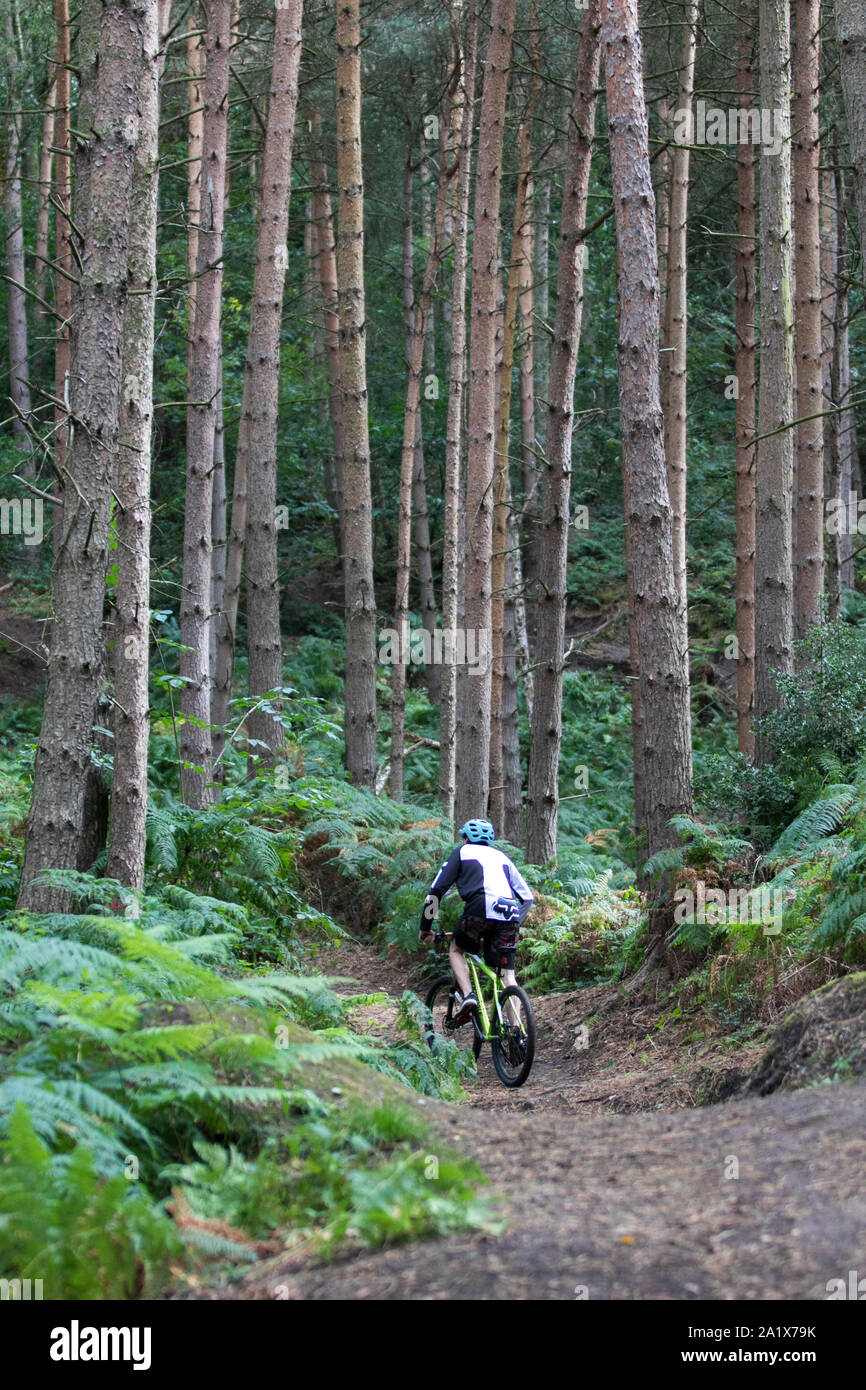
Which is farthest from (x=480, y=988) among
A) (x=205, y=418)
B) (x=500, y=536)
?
(x=500, y=536)

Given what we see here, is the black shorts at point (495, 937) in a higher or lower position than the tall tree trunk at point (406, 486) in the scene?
lower

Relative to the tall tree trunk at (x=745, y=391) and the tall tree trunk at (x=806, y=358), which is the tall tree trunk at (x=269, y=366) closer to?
the tall tree trunk at (x=745, y=391)

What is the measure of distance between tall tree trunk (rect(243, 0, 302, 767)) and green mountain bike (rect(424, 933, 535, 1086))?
551cm

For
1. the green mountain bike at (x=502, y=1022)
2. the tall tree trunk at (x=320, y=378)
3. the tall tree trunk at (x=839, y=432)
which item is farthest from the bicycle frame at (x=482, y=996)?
the tall tree trunk at (x=320, y=378)

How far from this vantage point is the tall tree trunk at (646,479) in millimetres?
8812

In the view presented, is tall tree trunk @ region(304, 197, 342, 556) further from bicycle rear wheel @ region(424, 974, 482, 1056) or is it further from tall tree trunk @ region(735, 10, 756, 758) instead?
bicycle rear wheel @ region(424, 974, 482, 1056)

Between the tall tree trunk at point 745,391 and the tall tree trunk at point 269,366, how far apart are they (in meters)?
5.62

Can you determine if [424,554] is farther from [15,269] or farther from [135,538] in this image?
[135,538]

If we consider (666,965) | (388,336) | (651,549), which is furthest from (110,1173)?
(388,336)

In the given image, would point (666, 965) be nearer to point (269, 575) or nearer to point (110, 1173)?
point (110, 1173)

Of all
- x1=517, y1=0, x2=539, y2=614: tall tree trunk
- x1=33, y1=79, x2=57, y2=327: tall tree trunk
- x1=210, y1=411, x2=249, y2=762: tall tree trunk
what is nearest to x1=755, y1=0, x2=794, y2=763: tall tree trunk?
x1=517, y1=0, x2=539, y2=614: tall tree trunk

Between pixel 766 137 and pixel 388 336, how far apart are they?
1690cm

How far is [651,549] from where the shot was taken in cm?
883

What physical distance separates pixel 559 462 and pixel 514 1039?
22.9 feet
